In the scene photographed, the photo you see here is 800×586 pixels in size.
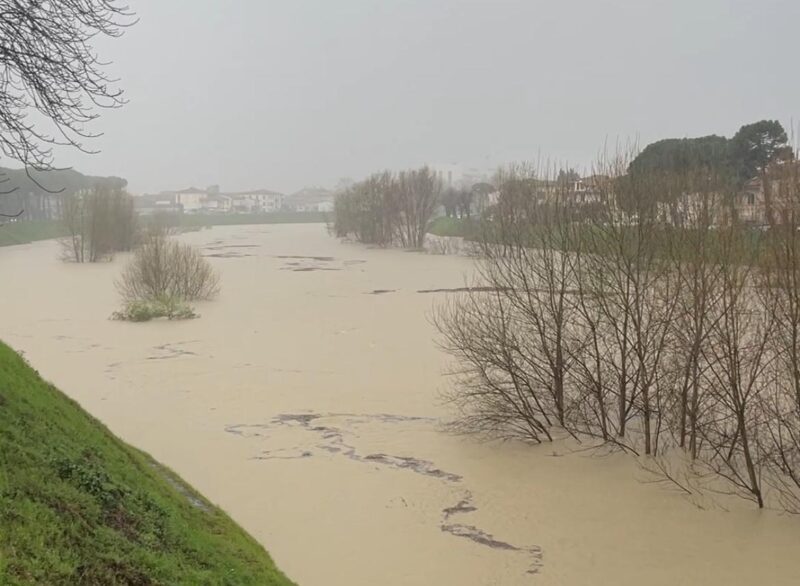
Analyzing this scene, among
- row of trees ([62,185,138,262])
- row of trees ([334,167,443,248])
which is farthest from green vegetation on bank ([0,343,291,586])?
row of trees ([334,167,443,248])

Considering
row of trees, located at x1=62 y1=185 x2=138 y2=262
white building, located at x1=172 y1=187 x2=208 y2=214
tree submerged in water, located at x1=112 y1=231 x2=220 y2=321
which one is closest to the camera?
tree submerged in water, located at x1=112 y1=231 x2=220 y2=321

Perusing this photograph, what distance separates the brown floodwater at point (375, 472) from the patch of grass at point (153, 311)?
6.65 ft

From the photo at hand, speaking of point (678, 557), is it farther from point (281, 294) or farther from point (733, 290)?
point (281, 294)

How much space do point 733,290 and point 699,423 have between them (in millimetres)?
2568

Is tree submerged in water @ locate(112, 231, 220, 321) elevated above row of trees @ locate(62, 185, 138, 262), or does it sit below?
below

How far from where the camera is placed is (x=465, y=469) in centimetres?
1258

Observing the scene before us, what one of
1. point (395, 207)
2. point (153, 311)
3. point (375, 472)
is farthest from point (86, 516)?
point (395, 207)

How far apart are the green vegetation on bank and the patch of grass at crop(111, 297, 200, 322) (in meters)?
21.2

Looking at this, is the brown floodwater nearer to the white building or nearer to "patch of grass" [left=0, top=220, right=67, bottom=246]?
"patch of grass" [left=0, top=220, right=67, bottom=246]

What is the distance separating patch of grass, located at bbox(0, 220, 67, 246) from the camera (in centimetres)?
6979

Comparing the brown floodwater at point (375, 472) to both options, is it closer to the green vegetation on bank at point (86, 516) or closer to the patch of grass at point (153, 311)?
the patch of grass at point (153, 311)

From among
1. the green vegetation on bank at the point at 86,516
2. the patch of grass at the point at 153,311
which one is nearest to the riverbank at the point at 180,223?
the patch of grass at the point at 153,311

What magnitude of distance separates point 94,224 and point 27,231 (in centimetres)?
2933

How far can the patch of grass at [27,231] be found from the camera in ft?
229
